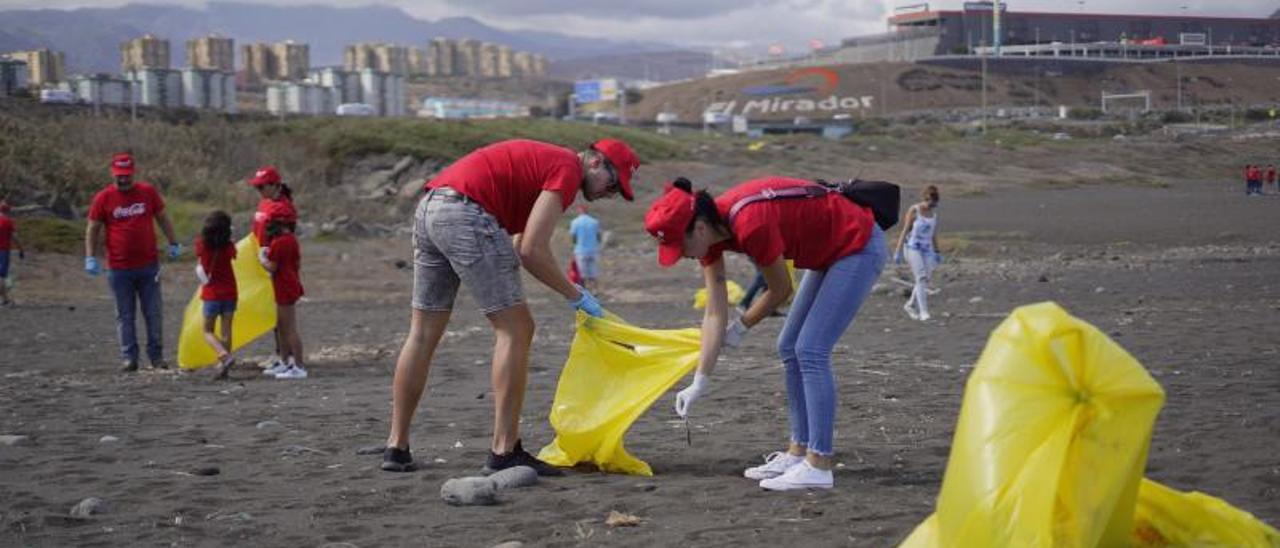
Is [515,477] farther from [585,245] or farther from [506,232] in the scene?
[585,245]

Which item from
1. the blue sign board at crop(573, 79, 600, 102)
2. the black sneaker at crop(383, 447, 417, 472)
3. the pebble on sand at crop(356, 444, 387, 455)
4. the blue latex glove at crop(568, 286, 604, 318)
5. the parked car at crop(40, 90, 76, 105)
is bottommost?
the pebble on sand at crop(356, 444, 387, 455)

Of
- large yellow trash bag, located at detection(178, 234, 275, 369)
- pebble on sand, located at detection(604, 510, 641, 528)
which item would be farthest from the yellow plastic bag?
large yellow trash bag, located at detection(178, 234, 275, 369)

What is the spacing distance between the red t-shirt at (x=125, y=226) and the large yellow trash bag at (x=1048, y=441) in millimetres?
9172

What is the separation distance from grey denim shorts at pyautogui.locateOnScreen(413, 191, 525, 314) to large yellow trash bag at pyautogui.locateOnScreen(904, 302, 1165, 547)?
2.88 meters

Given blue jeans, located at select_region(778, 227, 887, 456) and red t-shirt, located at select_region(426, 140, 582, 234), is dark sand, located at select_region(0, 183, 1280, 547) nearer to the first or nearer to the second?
blue jeans, located at select_region(778, 227, 887, 456)

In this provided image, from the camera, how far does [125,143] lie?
122 ft

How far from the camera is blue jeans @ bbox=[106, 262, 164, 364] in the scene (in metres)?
11.8

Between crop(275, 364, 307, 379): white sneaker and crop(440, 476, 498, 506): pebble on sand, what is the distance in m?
5.59

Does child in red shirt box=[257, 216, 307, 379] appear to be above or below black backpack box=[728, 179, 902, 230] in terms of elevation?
below

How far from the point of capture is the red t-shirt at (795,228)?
235 inches

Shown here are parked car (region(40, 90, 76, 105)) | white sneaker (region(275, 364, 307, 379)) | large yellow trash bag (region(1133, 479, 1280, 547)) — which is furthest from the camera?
parked car (region(40, 90, 76, 105))

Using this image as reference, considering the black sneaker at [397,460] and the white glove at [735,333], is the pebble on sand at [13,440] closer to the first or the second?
the black sneaker at [397,460]

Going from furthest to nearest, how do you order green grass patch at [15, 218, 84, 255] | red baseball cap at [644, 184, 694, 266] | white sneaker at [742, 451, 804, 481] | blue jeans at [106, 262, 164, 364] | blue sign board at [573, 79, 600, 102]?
blue sign board at [573, 79, 600, 102], green grass patch at [15, 218, 84, 255], blue jeans at [106, 262, 164, 364], white sneaker at [742, 451, 804, 481], red baseball cap at [644, 184, 694, 266]

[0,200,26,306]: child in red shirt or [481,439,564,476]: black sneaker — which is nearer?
[481,439,564,476]: black sneaker
